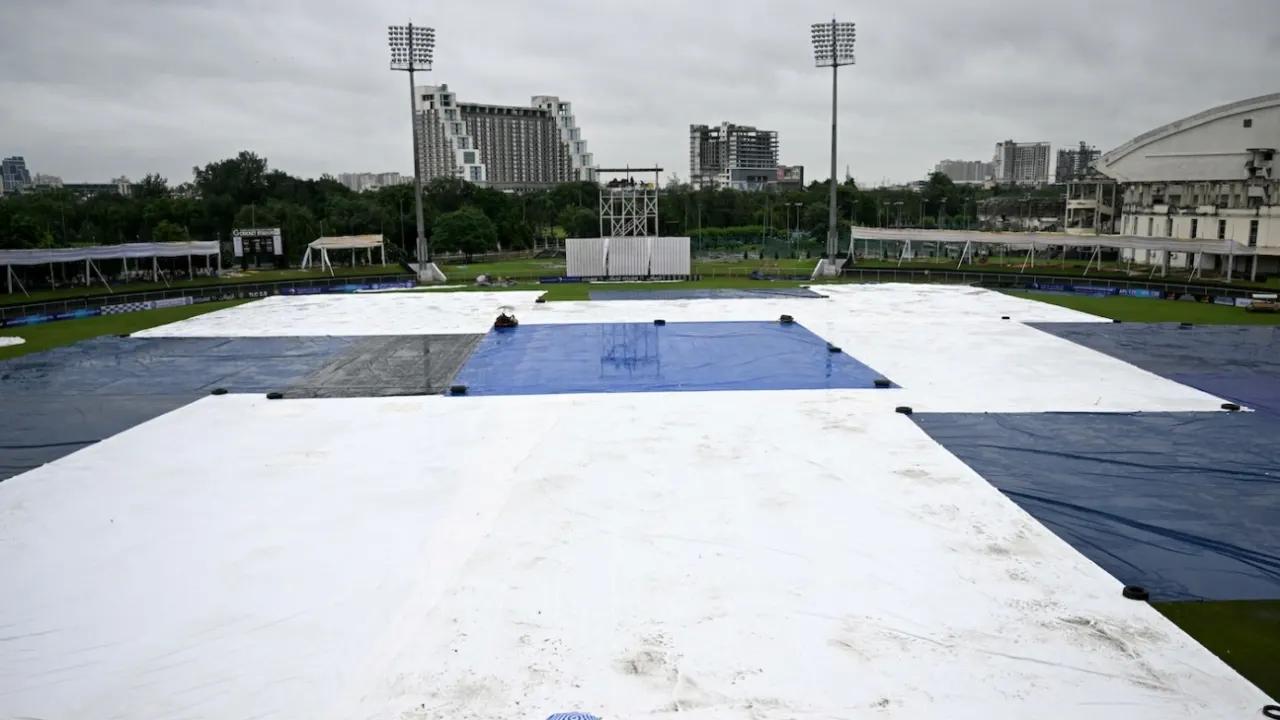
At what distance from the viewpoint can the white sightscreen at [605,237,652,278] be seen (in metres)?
50.6

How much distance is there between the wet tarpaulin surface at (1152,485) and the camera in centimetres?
1140

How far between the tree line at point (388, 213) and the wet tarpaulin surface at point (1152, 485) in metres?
52.6

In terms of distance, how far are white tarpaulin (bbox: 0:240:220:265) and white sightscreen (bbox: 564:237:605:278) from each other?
21051 mm

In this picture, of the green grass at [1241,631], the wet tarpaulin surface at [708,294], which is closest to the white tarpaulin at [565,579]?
the green grass at [1241,631]

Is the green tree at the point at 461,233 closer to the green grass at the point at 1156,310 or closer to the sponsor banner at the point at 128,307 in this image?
the sponsor banner at the point at 128,307

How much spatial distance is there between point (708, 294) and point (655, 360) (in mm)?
17722

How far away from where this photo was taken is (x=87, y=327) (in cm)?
3425

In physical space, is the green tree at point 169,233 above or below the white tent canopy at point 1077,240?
above

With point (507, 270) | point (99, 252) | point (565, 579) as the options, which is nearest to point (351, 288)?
point (507, 270)

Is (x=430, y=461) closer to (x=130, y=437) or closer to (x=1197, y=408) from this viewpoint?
(x=130, y=437)

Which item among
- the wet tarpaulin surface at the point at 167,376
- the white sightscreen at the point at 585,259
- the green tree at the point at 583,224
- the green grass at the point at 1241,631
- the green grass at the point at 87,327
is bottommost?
the green grass at the point at 1241,631

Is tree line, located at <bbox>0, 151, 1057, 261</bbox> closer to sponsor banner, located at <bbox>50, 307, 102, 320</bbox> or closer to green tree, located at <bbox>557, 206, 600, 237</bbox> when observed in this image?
green tree, located at <bbox>557, 206, 600, 237</bbox>

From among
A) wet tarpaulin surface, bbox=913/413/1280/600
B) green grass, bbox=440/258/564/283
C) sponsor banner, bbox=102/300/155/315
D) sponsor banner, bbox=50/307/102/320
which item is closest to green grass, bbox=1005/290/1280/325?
wet tarpaulin surface, bbox=913/413/1280/600

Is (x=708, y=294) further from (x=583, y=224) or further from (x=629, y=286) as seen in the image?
(x=583, y=224)
